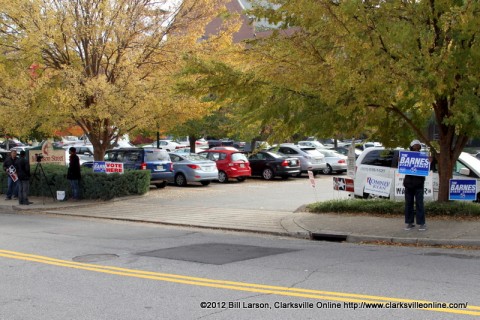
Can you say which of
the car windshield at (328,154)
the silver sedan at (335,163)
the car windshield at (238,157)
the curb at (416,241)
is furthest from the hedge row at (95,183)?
the car windshield at (328,154)

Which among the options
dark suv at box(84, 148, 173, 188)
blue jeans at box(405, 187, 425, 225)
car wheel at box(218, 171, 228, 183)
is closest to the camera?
blue jeans at box(405, 187, 425, 225)

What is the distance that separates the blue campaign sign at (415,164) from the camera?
10844 mm

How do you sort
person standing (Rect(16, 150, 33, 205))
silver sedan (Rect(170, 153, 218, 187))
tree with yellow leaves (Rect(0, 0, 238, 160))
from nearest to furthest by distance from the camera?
tree with yellow leaves (Rect(0, 0, 238, 160)) → person standing (Rect(16, 150, 33, 205)) → silver sedan (Rect(170, 153, 218, 187))

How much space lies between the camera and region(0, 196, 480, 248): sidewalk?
10.4 metres

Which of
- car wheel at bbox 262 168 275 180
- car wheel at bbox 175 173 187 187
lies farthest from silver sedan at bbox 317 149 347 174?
car wheel at bbox 175 173 187 187

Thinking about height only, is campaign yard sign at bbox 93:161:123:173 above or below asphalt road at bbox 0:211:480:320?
above

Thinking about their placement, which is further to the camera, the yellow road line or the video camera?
the video camera

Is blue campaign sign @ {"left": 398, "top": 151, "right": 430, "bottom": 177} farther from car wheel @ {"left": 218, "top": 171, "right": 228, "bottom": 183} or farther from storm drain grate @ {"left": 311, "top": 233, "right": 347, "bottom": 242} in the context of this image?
car wheel @ {"left": 218, "top": 171, "right": 228, "bottom": 183}

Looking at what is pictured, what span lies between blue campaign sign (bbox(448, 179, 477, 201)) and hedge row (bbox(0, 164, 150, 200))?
10.5 m

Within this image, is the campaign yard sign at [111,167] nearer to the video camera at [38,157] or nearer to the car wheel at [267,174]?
the video camera at [38,157]

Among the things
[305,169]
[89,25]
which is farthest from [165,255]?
[305,169]

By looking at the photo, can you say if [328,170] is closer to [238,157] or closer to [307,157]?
[307,157]

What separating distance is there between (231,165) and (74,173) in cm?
856

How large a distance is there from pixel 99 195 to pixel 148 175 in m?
1.84
